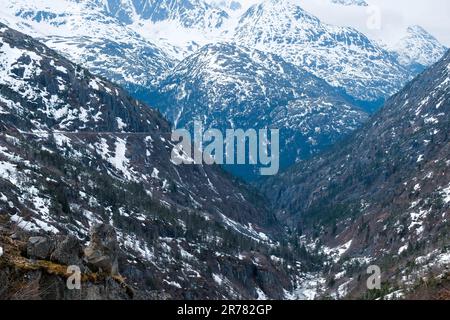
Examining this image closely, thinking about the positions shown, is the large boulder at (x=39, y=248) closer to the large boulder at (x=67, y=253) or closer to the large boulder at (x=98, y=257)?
the large boulder at (x=67, y=253)

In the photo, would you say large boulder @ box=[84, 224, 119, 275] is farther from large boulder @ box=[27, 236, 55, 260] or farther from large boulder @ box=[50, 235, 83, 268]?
large boulder @ box=[27, 236, 55, 260]

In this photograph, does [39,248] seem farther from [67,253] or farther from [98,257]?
[98,257]

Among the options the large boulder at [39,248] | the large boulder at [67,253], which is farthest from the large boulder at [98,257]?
the large boulder at [39,248]

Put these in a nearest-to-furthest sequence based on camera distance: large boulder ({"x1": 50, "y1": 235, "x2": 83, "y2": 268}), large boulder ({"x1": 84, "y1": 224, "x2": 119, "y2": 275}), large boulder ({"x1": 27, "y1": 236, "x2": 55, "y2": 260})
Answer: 1. large boulder ({"x1": 27, "y1": 236, "x2": 55, "y2": 260})
2. large boulder ({"x1": 50, "y1": 235, "x2": 83, "y2": 268})
3. large boulder ({"x1": 84, "y1": 224, "x2": 119, "y2": 275})

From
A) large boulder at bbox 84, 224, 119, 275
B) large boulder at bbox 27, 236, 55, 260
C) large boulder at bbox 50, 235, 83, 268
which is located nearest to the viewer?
large boulder at bbox 27, 236, 55, 260

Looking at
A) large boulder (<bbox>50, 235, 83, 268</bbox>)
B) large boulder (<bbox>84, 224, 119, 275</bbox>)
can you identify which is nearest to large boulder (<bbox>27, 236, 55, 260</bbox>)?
large boulder (<bbox>50, 235, 83, 268</bbox>)

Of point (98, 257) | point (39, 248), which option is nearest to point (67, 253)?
point (39, 248)
